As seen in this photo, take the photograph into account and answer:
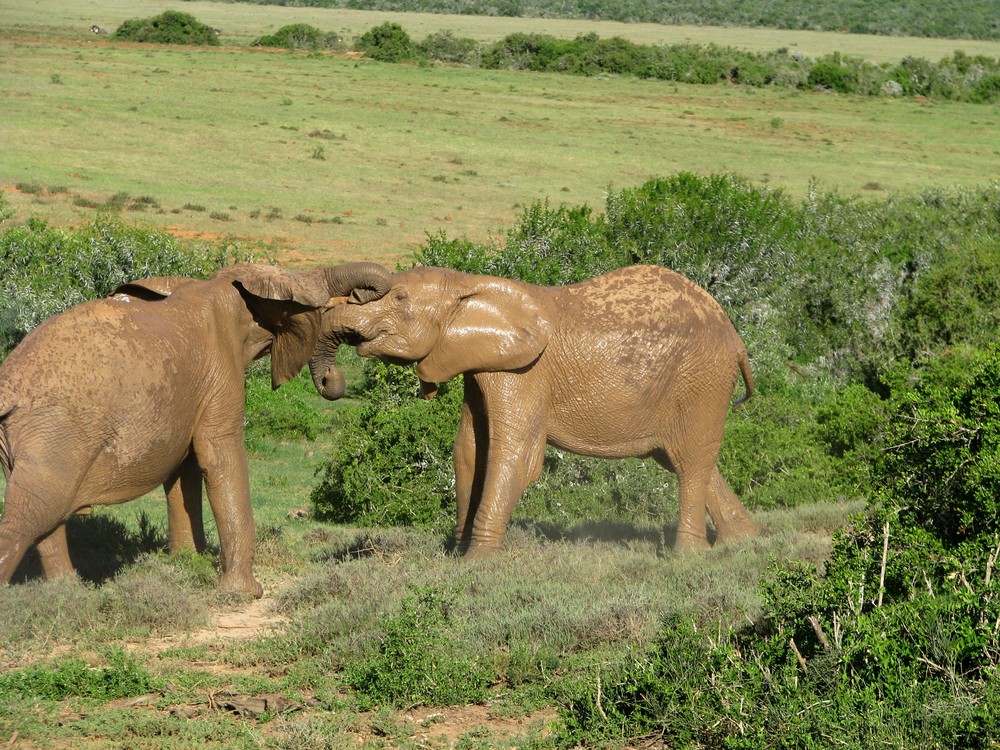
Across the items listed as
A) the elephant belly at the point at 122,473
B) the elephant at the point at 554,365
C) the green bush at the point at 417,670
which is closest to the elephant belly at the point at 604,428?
the elephant at the point at 554,365

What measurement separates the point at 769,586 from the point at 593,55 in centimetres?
6001

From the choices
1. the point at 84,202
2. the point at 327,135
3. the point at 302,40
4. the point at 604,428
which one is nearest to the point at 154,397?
the point at 604,428

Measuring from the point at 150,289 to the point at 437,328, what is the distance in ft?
5.80

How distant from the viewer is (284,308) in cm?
893

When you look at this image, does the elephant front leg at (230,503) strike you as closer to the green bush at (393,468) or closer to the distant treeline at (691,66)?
the green bush at (393,468)

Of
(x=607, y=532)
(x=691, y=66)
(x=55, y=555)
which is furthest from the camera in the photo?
(x=691, y=66)

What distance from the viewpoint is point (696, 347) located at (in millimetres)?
→ 9461

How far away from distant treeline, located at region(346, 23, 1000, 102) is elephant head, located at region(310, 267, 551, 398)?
180 feet

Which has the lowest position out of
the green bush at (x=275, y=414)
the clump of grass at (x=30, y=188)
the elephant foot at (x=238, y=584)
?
the green bush at (x=275, y=414)

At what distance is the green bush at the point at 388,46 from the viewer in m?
62.6

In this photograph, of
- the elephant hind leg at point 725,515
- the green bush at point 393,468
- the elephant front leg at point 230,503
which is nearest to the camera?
the elephant front leg at point 230,503

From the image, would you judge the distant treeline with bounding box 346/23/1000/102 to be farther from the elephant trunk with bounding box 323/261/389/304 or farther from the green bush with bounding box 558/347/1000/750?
the green bush with bounding box 558/347/1000/750

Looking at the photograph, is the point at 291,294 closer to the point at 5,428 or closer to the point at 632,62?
the point at 5,428

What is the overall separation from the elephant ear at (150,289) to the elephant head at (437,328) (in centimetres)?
96
